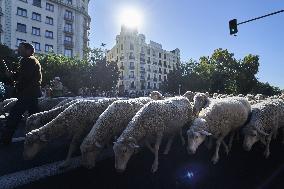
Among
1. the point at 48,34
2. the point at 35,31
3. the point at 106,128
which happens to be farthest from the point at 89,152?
the point at 48,34

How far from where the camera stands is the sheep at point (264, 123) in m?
6.64

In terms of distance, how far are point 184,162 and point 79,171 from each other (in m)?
1.92

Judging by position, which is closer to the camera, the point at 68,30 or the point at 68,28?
the point at 68,30

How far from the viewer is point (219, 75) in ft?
215

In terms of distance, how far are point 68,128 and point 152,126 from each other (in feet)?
5.25

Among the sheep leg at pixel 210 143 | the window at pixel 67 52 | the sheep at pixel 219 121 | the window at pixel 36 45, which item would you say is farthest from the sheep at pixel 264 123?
the window at pixel 67 52

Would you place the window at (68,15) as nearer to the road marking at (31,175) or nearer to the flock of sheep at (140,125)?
the flock of sheep at (140,125)

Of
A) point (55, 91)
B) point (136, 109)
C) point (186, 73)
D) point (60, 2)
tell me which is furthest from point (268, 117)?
point (186, 73)

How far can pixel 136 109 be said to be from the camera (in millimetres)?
6488

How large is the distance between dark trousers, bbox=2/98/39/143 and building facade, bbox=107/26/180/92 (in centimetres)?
8679

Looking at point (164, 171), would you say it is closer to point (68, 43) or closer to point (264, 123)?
point (264, 123)

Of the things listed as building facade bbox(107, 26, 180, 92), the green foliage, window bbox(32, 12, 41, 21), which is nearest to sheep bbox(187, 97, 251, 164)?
the green foliage

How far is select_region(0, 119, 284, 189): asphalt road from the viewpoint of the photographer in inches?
189

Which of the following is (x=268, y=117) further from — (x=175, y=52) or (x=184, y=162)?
(x=175, y=52)
